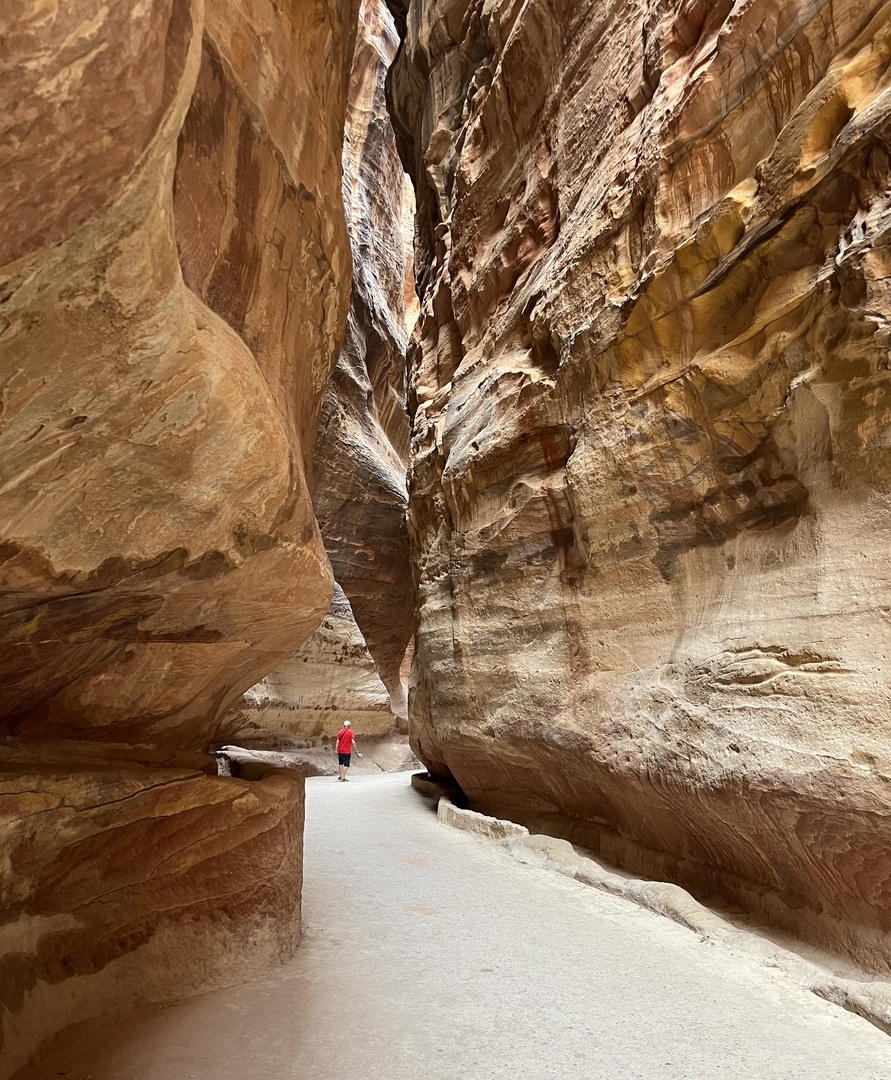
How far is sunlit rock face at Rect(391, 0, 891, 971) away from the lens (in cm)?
379

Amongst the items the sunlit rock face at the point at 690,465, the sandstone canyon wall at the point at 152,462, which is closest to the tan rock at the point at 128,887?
the sandstone canyon wall at the point at 152,462

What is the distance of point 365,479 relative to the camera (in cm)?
1933

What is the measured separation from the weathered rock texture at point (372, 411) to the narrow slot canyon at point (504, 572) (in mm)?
12115

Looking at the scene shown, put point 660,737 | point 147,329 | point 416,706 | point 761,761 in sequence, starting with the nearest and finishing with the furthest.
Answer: point 147,329, point 761,761, point 660,737, point 416,706

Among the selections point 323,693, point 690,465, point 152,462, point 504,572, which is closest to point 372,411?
point 323,693

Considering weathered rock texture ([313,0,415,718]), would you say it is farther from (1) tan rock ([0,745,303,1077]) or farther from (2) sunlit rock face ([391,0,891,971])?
(1) tan rock ([0,745,303,1077])

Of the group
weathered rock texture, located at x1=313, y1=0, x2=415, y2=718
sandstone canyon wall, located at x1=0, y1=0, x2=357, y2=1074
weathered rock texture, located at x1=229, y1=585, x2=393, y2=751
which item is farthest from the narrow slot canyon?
weathered rock texture, located at x1=313, y1=0, x2=415, y2=718

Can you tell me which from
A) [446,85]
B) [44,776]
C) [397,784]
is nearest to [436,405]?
[446,85]

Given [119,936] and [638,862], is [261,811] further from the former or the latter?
[638,862]

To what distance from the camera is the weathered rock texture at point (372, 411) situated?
1923 centimetres

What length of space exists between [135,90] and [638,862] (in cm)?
603

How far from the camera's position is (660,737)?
4.89 m

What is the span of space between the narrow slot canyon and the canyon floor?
24 millimetres

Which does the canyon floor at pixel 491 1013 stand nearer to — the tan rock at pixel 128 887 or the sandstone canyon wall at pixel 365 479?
the tan rock at pixel 128 887
